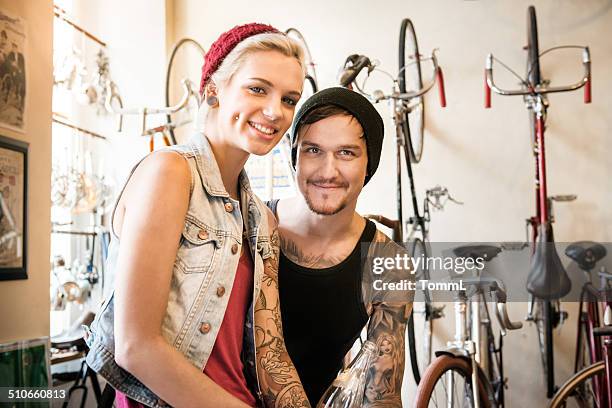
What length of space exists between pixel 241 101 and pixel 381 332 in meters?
0.60

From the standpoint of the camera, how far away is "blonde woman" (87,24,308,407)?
1043 millimetres

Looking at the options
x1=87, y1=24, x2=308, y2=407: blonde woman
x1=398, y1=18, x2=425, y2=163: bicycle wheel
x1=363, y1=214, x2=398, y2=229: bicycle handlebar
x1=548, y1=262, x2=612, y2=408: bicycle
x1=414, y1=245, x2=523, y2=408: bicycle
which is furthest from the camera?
x1=398, y1=18, x2=425, y2=163: bicycle wheel

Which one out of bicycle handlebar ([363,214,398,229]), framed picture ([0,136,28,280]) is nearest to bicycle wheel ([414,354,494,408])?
bicycle handlebar ([363,214,398,229])

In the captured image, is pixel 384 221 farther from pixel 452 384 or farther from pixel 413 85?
pixel 413 85

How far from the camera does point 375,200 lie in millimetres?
3936

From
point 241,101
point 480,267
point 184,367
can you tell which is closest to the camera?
point 184,367

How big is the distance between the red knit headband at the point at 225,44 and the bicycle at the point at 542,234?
83.4 inches

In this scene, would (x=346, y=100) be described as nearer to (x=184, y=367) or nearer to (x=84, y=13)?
(x=184, y=367)

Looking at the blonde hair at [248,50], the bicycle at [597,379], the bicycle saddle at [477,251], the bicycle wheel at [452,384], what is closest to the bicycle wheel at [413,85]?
the bicycle saddle at [477,251]

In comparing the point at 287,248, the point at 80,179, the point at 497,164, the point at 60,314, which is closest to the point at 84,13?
the point at 80,179

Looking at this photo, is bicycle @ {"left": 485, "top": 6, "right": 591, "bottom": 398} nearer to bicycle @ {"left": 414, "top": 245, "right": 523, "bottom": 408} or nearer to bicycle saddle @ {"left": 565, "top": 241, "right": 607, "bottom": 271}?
bicycle saddle @ {"left": 565, "top": 241, "right": 607, "bottom": 271}

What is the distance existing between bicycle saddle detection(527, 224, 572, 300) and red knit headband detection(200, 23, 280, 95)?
2.10 m

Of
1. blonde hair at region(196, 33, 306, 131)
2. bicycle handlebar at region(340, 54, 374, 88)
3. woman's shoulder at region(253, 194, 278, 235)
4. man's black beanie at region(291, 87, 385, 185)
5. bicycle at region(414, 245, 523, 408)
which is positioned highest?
bicycle handlebar at region(340, 54, 374, 88)

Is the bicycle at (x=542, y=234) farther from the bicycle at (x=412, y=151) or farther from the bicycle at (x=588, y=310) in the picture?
the bicycle at (x=412, y=151)
